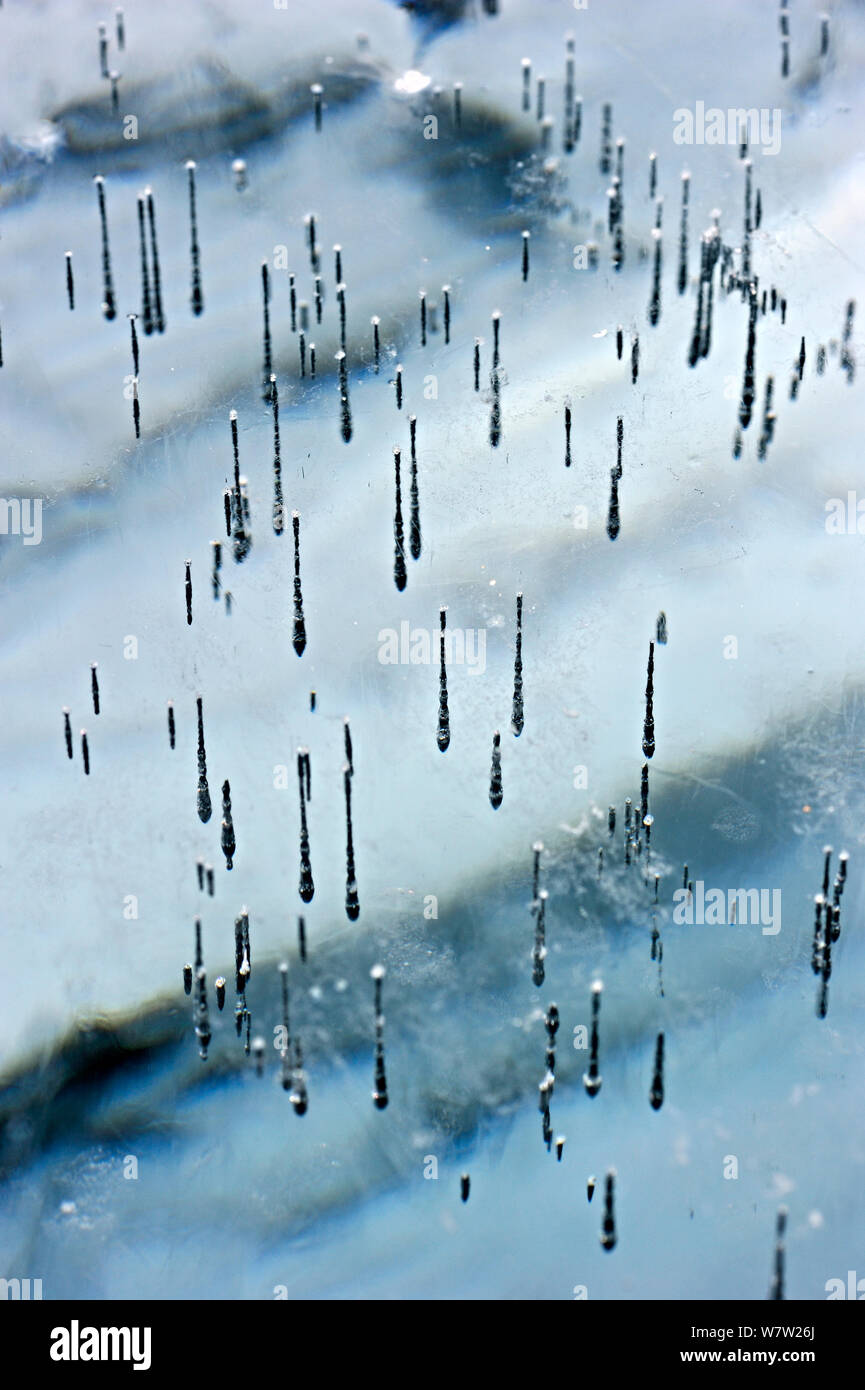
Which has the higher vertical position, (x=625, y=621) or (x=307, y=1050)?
(x=625, y=621)

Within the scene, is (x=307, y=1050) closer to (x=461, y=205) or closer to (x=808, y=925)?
(x=808, y=925)

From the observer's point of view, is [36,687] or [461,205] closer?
[36,687]

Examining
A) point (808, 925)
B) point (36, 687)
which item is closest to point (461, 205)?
point (36, 687)
